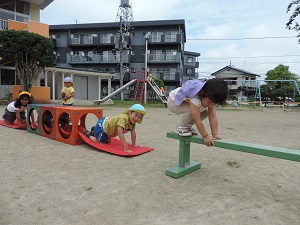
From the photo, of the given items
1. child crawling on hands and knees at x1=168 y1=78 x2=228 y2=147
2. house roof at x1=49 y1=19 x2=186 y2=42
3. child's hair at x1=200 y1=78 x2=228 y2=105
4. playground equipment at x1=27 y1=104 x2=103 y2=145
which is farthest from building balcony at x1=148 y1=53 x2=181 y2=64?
child's hair at x1=200 y1=78 x2=228 y2=105

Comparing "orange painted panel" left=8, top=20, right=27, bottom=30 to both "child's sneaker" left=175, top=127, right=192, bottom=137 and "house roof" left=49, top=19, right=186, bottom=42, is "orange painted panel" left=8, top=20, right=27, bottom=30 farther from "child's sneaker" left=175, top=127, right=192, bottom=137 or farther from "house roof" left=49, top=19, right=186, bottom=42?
"child's sneaker" left=175, top=127, right=192, bottom=137

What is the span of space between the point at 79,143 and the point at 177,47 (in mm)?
28304

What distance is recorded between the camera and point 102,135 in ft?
13.8

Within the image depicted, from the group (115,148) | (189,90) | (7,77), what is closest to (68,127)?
(115,148)

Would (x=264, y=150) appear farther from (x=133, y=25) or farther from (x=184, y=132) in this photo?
(x=133, y=25)

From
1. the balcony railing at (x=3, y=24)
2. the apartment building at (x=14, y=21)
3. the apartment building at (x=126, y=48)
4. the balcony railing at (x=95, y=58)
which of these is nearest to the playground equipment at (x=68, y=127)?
the apartment building at (x=14, y=21)

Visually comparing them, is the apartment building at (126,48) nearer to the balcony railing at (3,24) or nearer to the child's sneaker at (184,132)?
the balcony railing at (3,24)

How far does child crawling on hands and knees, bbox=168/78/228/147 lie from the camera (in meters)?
2.59

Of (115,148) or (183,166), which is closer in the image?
(183,166)

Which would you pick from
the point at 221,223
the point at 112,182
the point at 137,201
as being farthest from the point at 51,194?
the point at 221,223

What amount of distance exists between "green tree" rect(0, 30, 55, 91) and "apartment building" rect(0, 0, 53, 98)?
202cm

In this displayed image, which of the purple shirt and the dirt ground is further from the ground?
the purple shirt

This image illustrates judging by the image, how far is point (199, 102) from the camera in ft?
8.88

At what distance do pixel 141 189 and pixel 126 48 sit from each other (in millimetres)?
Answer: 28606
